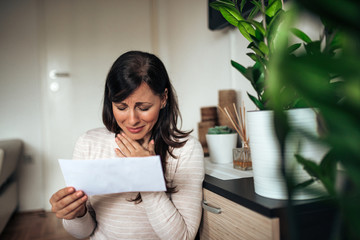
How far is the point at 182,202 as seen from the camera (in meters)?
0.93

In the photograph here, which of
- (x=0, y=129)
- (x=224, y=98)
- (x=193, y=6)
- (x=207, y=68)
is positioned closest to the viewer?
(x=224, y=98)

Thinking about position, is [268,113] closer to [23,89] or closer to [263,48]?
[263,48]

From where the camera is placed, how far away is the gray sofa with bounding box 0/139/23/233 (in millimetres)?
1951

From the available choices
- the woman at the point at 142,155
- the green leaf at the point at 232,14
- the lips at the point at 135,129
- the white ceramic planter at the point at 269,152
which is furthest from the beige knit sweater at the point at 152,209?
the green leaf at the point at 232,14

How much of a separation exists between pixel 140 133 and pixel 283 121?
853 mm

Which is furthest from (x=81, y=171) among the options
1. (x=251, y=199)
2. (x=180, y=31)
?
(x=180, y=31)

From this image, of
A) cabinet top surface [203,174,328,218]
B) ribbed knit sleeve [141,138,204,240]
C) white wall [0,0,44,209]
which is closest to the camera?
cabinet top surface [203,174,328,218]

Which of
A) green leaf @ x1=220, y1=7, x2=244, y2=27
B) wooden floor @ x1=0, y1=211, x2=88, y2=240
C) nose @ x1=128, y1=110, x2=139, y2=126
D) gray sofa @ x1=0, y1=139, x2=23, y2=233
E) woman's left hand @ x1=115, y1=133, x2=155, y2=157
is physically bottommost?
wooden floor @ x1=0, y1=211, x2=88, y2=240

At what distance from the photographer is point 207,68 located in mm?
1908

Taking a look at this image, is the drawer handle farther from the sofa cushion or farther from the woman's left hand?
the sofa cushion

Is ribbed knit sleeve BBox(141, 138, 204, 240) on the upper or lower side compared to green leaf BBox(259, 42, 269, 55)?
lower

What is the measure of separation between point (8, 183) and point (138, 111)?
6.42ft

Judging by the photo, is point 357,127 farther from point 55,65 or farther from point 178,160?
point 55,65

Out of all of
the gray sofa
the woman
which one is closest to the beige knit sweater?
the woman
